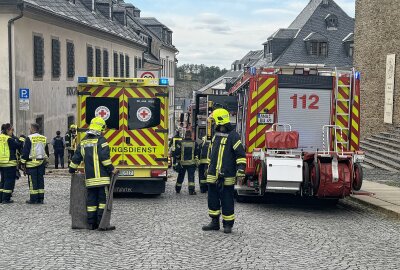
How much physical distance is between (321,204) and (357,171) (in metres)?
1.75

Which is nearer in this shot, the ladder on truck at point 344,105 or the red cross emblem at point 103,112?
the ladder on truck at point 344,105

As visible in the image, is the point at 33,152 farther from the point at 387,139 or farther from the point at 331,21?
the point at 331,21

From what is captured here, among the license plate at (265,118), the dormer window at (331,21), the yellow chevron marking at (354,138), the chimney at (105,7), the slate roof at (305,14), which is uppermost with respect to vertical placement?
the slate roof at (305,14)

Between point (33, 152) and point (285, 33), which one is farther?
point (285, 33)

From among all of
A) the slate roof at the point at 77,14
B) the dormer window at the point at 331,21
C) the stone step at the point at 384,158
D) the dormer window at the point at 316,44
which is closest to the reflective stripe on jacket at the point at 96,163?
the stone step at the point at 384,158

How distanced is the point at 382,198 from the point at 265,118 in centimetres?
333

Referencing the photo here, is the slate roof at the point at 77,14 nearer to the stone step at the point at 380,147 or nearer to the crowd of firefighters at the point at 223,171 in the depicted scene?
the stone step at the point at 380,147

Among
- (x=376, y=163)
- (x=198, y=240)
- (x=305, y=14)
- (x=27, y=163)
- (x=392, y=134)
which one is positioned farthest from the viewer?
(x=305, y=14)

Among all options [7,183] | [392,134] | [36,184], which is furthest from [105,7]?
[36,184]

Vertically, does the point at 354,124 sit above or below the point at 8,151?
above

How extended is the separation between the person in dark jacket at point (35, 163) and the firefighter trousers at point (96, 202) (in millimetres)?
3394

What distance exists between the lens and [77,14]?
30.7 metres

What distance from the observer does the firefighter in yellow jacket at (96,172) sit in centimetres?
935

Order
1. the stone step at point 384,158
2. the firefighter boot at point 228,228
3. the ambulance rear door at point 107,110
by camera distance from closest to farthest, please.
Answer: the firefighter boot at point 228,228 → the ambulance rear door at point 107,110 → the stone step at point 384,158
